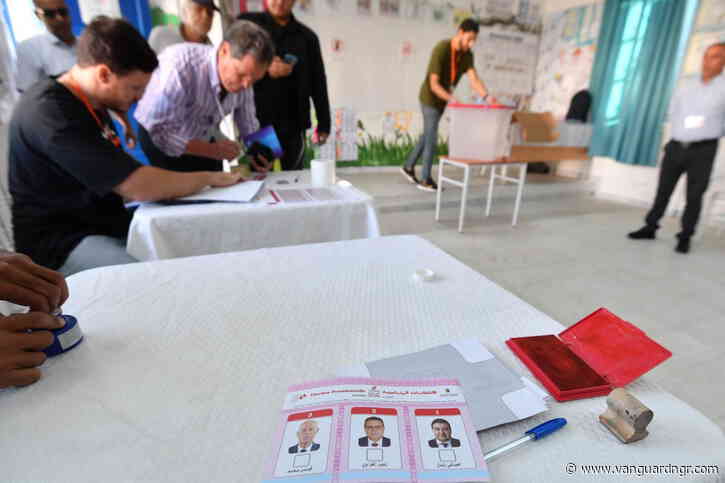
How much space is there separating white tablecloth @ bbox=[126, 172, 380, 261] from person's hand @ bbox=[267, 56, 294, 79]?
1099mm

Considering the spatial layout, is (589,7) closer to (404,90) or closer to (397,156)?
(404,90)

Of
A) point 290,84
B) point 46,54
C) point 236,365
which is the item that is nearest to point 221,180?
point 236,365

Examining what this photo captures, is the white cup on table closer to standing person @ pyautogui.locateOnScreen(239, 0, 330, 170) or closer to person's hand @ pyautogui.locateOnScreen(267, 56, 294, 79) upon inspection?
standing person @ pyautogui.locateOnScreen(239, 0, 330, 170)

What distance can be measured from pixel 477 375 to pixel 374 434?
6.2 inches

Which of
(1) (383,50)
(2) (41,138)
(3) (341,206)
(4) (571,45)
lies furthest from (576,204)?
(2) (41,138)

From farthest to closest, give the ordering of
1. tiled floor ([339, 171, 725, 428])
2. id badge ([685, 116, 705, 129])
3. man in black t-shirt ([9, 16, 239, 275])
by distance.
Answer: id badge ([685, 116, 705, 129]) < tiled floor ([339, 171, 725, 428]) < man in black t-shirt ([9, 16, 239, 275])

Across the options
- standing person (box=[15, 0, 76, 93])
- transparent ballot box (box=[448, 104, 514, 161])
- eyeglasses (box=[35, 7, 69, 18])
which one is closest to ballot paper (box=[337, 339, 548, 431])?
transparent ballot box (box=[448, 104, 514, 161])

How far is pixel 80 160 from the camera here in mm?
967

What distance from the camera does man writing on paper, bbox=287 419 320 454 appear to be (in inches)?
13.4

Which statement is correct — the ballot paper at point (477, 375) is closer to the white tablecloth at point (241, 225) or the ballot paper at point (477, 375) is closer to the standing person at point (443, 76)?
the white tablecloth at point (241, 225)

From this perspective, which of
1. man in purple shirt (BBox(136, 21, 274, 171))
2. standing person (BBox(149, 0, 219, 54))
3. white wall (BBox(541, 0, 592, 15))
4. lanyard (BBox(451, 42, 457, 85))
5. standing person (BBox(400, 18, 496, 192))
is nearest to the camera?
man in purple shirt (BBox(136, 21, 274, 171))

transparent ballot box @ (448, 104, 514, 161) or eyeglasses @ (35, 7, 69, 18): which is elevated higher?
eyeglasses @ (35, 7, 69, 18)

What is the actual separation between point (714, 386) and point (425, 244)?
4.08ft

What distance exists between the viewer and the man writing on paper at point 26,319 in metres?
0.41
